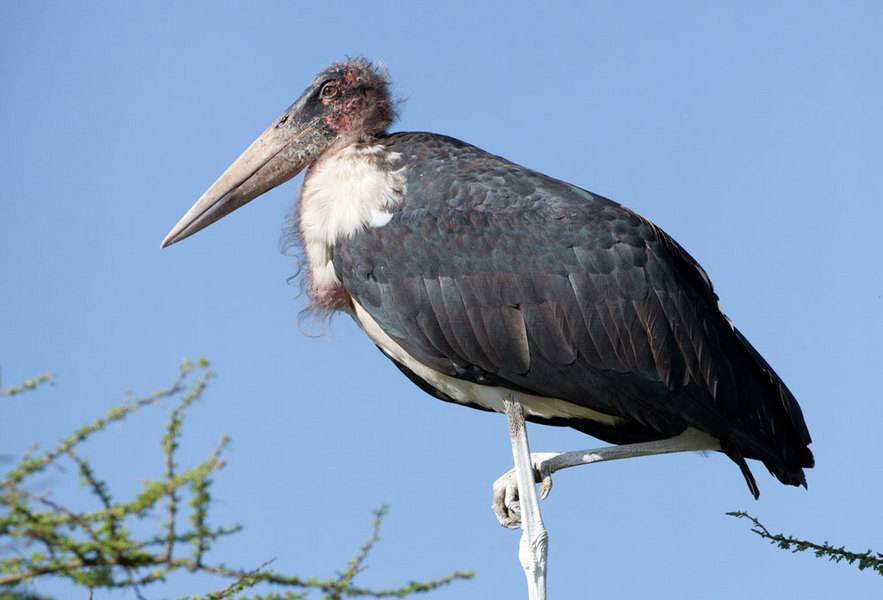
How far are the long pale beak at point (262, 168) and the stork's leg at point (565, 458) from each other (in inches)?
88.9

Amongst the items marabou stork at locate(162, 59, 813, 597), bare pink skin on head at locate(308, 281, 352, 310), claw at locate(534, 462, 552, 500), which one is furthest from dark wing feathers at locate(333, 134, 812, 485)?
claw at locate(534, 462, 552, 500)

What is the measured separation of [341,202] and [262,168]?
0.98 m

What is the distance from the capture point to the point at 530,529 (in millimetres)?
5898

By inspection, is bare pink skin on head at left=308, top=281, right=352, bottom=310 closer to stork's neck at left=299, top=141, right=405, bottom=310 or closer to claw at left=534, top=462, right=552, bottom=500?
stork's neck at left=299, top=141, right=405, bottom=310

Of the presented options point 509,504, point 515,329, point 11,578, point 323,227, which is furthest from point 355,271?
point 11,578

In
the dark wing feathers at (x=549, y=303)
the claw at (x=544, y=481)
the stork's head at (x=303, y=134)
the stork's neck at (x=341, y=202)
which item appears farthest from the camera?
the stork's head at (x=303, y=134)

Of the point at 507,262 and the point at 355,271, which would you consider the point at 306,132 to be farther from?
the point at 507,262

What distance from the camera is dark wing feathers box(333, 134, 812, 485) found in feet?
19.3

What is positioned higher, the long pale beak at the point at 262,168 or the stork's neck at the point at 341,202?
the long pale beak at the point at 262,168

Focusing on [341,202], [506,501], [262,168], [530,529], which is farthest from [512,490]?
[262,168]

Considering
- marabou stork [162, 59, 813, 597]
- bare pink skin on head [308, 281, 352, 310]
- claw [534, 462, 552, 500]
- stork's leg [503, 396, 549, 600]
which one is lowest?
stork's leg [503, 396, 549, 600]

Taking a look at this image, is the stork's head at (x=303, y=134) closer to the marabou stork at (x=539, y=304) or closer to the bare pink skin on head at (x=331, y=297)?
the marabou stork at (x=539, y=304)

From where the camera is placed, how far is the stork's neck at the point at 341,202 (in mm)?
6082

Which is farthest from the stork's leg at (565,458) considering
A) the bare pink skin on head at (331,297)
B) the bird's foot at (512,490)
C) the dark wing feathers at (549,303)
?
the bare pink skin on head at (331,297)
